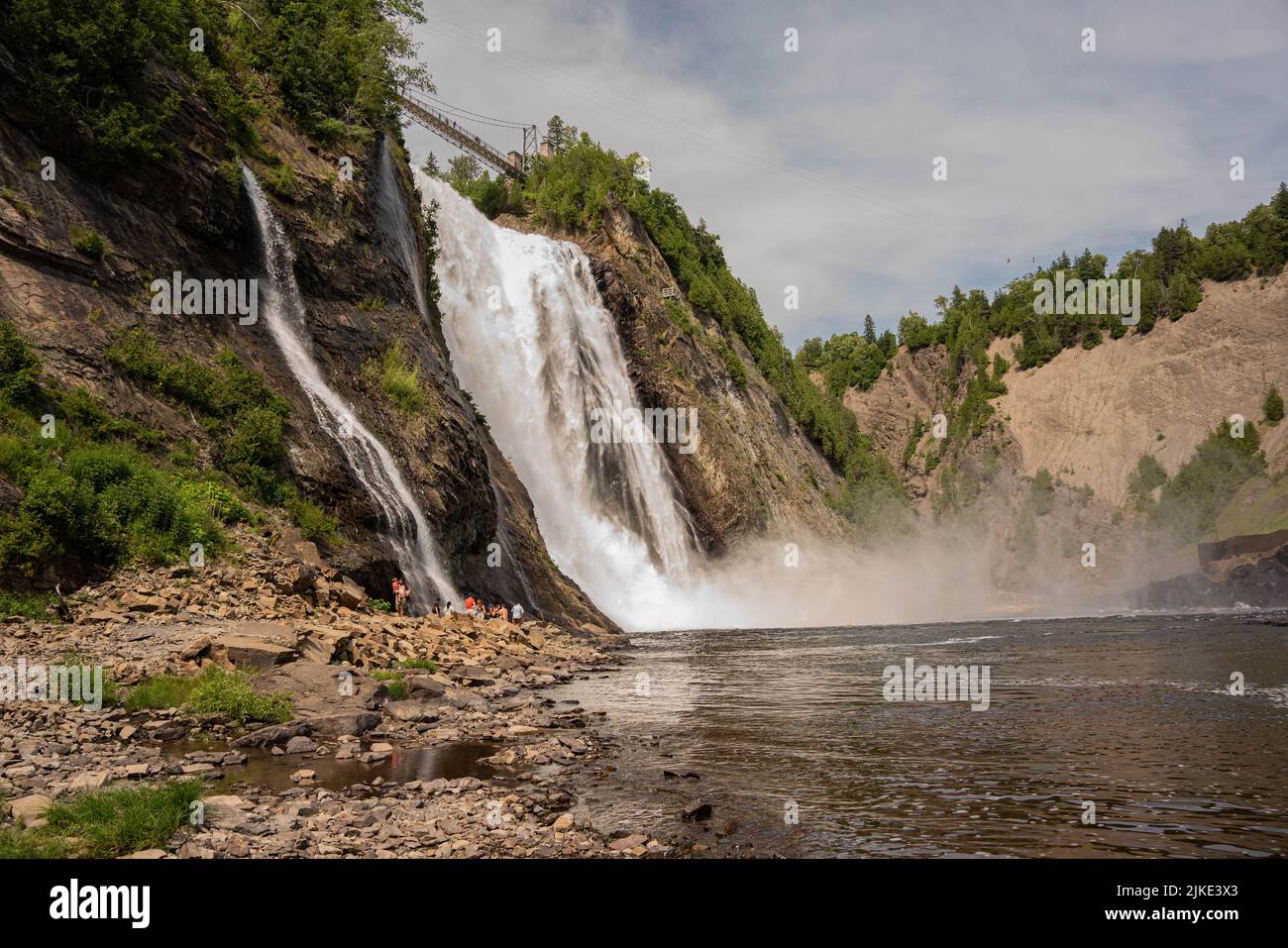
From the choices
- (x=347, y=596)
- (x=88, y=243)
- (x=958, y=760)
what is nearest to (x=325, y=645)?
(x=347, y=596)

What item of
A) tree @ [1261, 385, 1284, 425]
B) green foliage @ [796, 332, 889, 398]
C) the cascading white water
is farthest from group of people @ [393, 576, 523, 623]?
green foliage @ [796, 332, 889, 398]

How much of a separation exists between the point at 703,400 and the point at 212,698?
50458 millimetres

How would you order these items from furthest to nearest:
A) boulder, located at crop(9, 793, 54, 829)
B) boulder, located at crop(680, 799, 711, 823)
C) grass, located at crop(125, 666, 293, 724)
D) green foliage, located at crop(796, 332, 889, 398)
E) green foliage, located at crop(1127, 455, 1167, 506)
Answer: green foliage, located at crop(796, 332, 889, 398)
green foliage, located at crop(1127, 455, 1167, 506)
grass, located at crop(125, 666, 293, 724)
boulder, located at crop(680, 799, 711, 823)
boulder, located at crop(9, 793, 54, 829)

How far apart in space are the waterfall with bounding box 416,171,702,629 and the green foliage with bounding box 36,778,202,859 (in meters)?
36.1

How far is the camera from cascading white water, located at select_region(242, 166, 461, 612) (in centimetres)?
2506

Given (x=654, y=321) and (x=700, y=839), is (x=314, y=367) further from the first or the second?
(x=654, y=321)

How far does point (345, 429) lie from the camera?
25828 millimetres

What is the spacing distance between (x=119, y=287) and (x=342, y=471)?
7.08 m

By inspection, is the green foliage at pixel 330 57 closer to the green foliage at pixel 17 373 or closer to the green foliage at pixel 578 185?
the green foliage at pixel 17 373

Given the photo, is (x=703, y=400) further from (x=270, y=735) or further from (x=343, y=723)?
(x=270, y=735)

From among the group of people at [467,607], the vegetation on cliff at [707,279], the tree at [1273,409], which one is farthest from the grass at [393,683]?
the tree at [1273,409]

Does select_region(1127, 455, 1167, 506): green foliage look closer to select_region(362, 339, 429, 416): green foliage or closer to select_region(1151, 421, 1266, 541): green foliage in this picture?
select_region(1151, 421, 1266, 541): green foliage

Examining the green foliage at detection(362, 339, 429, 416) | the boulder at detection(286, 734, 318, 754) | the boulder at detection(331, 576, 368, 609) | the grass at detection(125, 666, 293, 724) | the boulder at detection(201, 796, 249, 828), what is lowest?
the boulder at detection(286, 734, 318, 754)
